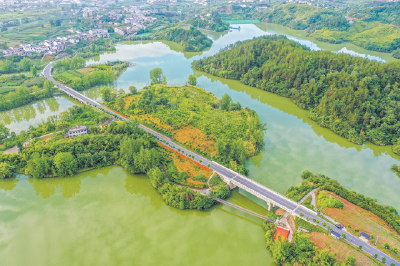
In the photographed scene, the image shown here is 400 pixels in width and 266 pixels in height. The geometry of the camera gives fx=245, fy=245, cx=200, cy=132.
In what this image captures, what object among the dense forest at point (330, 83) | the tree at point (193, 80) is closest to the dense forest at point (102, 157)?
the tree at point (193, 80)

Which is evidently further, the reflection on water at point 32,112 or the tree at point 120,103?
the tree at point 120,103

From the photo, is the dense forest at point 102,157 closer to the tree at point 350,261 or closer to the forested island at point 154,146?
the forested island at point 154,146

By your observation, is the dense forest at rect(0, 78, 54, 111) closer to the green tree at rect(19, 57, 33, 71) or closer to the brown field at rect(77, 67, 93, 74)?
the brown field at rect(77, 67, 93, 74)

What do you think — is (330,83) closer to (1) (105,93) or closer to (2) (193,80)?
(2) (193,80)

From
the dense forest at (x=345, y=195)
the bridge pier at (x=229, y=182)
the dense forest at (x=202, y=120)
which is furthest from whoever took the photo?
the dense forest at (x=202, y=120)

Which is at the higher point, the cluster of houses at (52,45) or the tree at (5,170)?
the cluster of houses at (52,45)

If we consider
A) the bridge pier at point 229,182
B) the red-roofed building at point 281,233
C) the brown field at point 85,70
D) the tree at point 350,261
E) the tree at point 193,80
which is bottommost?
the red-roofed building at point 281,233

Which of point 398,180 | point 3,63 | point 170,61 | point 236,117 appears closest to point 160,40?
point 170,61
